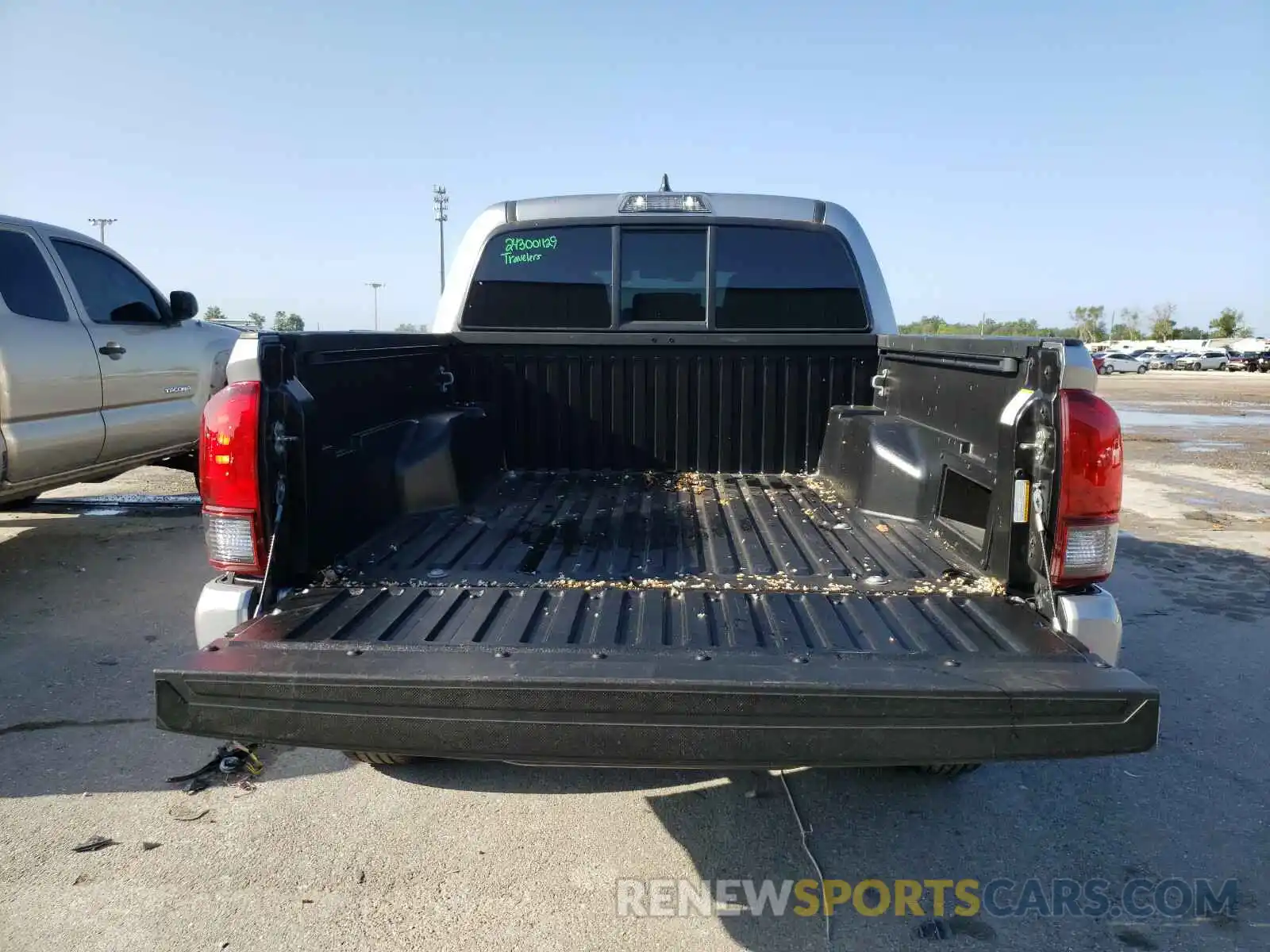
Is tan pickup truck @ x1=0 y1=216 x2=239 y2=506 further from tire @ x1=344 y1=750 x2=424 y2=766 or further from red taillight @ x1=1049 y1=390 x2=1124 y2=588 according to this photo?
red taillight @ x1=1049 y1=390 x2=1124 y2=588

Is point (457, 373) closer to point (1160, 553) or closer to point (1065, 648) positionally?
point (1065, 648)

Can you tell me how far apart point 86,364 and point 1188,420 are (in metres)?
22.3

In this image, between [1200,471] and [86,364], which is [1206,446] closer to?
[1200,471]

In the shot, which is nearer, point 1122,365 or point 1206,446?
point 1206,446

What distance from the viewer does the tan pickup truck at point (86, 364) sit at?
527 cm

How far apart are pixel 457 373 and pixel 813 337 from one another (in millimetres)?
1858

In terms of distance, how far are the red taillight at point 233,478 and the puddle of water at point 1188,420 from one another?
18719 millimetres

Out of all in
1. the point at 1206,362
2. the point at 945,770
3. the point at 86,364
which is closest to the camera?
the point at 945,770

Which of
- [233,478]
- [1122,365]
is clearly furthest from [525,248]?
[1122,365]

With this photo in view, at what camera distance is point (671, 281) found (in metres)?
4.34

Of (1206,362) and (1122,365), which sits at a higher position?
(1206,362)

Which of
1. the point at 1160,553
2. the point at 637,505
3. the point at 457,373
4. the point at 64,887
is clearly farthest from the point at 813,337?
the point at 1160,553

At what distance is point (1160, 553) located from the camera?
22.0 feet

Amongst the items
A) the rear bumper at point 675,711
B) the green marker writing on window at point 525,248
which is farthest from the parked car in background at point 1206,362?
the rear bumper at point 675,711
